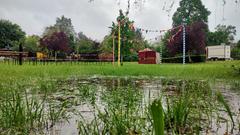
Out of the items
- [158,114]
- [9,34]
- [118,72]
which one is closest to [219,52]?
[118,72]

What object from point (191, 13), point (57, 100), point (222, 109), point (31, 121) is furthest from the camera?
point (191, 13)

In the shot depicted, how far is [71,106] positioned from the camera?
11.5 feet

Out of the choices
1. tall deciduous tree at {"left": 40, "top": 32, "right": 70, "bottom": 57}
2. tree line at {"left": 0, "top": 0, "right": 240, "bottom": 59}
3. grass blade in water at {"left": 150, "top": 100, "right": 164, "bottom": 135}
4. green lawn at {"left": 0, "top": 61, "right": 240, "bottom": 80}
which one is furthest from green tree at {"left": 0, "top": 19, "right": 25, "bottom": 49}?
grass blade in water at {"left": 150, "top": 100, "right": 164, "bottom": 135}

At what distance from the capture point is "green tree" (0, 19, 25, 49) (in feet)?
→ 169

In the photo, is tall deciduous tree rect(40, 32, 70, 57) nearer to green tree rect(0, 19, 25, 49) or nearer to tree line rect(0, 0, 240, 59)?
tree line rect(0, 0, 240, 59)

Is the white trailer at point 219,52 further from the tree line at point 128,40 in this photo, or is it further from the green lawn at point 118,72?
the green lawn at point 118,72

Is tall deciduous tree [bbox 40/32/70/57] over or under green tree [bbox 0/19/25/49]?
under


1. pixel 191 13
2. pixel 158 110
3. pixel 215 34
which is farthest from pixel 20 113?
pixel 215 34

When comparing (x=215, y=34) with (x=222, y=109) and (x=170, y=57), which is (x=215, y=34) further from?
(x=222, y=109)

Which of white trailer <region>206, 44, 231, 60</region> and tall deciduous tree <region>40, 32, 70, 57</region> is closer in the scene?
tall deciduous tree <region>40, 32, 70, 57</region>

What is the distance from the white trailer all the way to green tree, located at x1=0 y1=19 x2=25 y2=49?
31.4m

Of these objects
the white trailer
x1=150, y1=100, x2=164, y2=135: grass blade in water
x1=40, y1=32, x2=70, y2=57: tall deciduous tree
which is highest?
x1=40, y1=32, x2=70, y2=57: tall deciduous tree

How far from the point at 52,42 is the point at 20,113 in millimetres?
34115

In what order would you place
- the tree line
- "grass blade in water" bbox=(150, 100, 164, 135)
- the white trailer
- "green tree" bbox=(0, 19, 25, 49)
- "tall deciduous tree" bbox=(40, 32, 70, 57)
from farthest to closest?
"green tree" bbox=(0, 19, 25, 49), the white trailer, "tall deciduous tree" bbox=(40, 32, 70, 57), the tree line, "grass blade in water" bbox=(150, 100, 164, 135)
